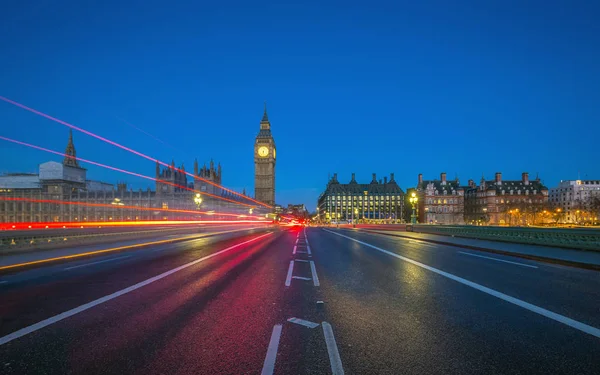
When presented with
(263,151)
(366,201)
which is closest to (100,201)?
(263,151)

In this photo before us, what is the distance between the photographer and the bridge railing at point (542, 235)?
17406 mm

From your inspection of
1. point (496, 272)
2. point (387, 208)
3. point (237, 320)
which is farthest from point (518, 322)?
point (387, 208)

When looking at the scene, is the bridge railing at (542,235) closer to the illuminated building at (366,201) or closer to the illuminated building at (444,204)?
the illuminated building at (444,204)

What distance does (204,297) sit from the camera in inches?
292

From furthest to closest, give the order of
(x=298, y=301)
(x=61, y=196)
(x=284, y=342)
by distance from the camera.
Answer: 1. (x=61, y=196)
2. (x=298, y=301)
3. (x=284, y=342)

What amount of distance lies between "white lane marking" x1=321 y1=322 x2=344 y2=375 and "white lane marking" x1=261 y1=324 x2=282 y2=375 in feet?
2.30

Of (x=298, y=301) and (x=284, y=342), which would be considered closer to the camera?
(x=284, y=342)

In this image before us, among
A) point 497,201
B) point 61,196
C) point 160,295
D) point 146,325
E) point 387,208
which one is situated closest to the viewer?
point 146,325

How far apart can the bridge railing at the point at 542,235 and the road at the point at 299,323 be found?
900 cm

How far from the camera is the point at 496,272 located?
10.8 metres

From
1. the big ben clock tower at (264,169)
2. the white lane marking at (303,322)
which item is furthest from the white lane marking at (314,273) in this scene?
the big ben clock tower at (264,169)

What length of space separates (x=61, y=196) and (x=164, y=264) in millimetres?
101238

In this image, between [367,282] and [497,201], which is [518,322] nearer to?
[367,282]

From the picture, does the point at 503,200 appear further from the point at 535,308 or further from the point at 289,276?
the point at 535,308
